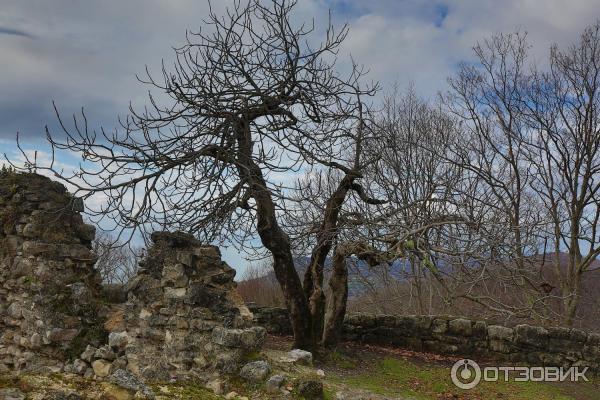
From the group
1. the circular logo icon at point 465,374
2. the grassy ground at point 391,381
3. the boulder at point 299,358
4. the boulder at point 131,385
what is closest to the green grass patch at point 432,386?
the grassy ground at point 391,381

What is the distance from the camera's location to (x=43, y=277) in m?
6.71

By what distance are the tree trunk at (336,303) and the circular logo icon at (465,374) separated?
195cm

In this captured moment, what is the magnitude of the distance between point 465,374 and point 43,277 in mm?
6492

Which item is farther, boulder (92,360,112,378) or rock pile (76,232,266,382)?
boulder (92,360,112,378)

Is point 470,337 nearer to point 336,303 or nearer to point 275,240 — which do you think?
point 336,303

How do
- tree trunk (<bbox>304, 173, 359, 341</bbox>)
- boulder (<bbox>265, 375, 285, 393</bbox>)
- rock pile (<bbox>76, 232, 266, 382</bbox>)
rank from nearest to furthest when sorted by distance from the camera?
boulder (<bbox>265, 375, 285, 393</bbox>)
rock pile (<bbox>76, 232, 266, 382</bbox>)
tree trunk (<bbox>304, 173, 359, 341</bbox>)

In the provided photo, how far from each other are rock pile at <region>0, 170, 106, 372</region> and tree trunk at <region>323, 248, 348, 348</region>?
3.80 meters

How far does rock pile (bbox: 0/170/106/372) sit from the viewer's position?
6.48 meters

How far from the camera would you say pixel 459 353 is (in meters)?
10.2

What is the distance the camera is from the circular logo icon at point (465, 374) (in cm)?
814

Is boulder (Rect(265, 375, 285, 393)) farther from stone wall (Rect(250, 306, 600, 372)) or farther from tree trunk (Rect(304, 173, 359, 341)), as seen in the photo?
stone wall (Rect(250, 306, 600, 372))

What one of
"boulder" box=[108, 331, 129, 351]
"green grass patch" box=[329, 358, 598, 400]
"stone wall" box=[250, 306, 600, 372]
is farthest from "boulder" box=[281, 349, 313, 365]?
"stone wall" box=[250, 306, 600, 372]

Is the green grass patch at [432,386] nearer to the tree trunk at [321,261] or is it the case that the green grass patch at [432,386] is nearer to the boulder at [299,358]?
the tree trunk at [321,261]

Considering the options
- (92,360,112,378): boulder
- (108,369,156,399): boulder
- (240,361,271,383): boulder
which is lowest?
(92,360,112,378): boulder
